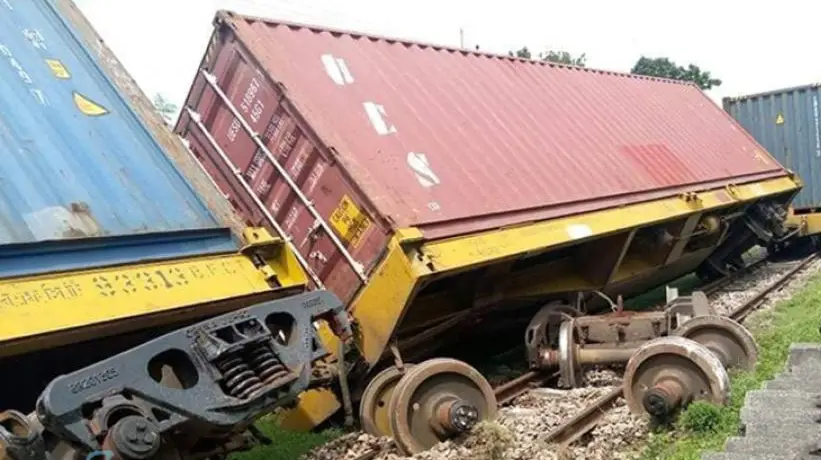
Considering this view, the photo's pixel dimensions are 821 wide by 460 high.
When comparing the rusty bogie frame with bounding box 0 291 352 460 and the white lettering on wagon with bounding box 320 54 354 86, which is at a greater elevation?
the white lettering on wagon with bounding box 320 54 354 86

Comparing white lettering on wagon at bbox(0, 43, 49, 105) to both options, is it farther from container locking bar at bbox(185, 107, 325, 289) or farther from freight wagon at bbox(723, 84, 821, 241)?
freight wagon at bbox(723, 84, 821, 241)

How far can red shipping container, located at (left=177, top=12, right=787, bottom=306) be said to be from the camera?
19.7ft

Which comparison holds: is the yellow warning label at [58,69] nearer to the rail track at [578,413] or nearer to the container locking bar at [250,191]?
the container locking bar at [250,191]

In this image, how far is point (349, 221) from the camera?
5.89 meters

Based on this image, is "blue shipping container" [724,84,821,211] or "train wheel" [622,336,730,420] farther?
"blue shipping container" [724,84,821,211]

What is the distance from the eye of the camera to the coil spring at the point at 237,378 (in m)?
4.08

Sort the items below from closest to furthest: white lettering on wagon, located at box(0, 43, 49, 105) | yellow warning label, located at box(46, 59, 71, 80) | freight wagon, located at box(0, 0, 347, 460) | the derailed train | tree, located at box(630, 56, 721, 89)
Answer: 1. freight wagon, located at box(0, 0, 347, 460)
2. the derailed train
3. white lettering on wagon, located at box(0, 43, 49, 105)
4. yellow warning label, located at box(46, 59, 71, 80)
5. tree, located at box(630, 56, 721, 89)

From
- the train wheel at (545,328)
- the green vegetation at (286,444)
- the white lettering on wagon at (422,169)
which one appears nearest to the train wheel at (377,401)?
the green vegetation at (286,444)

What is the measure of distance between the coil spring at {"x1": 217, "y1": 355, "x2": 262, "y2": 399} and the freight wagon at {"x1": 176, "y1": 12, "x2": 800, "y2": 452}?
1253mm

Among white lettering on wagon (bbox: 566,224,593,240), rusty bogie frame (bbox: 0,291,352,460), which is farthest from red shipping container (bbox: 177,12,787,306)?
rusty bogie frame (bbox: 0,291,352,460)

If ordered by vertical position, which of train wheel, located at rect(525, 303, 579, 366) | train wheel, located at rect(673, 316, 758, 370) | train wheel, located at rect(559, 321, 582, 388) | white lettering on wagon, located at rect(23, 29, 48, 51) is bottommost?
train wheel, located at rect(673, 316, 758, 370)

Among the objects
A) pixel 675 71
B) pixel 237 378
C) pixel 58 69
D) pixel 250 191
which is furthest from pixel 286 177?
pixel 675 71

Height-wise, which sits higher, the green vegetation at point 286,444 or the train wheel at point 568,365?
the green vegetation at point 286,444

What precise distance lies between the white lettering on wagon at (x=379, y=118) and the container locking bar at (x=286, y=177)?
2.59 ft
